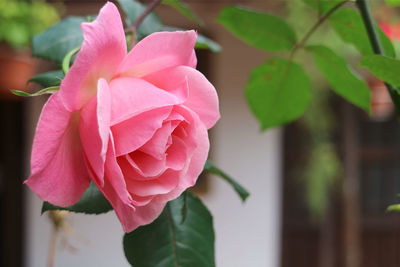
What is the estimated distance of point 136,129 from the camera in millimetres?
270

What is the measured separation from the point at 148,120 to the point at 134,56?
36 mm

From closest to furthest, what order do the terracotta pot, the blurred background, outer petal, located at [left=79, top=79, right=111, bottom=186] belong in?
outer petal, located at [left=79, top=79, right=111, bottom=186] → the terracotta pot → the blurred background

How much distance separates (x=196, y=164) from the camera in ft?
0.96

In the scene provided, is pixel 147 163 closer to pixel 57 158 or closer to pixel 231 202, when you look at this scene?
pixel 57 158

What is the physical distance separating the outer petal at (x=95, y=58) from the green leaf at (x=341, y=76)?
27 centimetres

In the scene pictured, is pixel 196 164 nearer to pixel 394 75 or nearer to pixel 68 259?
pixel 394 75

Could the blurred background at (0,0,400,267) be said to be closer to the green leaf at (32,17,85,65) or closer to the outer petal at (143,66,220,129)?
the green leaf at (32,17,85,65)

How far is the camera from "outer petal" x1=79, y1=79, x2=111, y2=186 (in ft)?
0.81

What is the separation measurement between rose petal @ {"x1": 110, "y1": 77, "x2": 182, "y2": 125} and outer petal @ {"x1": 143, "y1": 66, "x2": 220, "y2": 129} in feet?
0.04

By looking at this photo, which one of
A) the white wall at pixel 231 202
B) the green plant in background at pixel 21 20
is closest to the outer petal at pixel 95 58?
the green plant in background at pixel 21 20

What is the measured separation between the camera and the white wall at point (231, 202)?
3.66 metres

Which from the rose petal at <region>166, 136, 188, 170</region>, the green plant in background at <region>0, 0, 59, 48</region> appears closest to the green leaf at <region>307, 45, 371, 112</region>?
the rose petal at <region>166, 136, 188, 170</region>

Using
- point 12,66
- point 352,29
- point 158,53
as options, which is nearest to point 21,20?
point 12,66

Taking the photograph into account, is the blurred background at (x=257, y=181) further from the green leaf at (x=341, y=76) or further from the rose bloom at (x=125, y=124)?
the rose bloom at (x=125, y=124)
